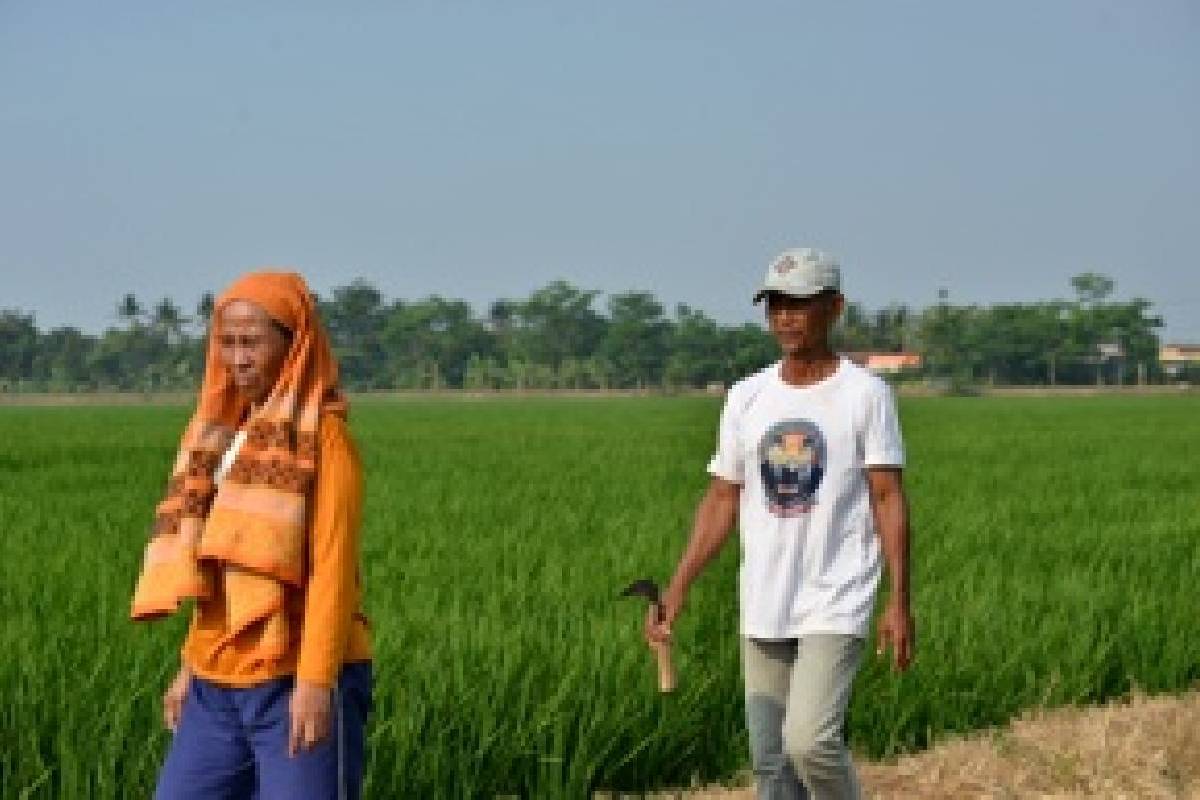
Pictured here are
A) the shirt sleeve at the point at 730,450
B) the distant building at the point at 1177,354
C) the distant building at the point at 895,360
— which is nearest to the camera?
the shirt sleeve at the point at 730,450

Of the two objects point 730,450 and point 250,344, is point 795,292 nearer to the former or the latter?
→ point 730,450

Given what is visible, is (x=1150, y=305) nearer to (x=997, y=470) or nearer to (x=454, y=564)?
(x=997, y=470)

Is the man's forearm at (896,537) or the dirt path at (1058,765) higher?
the man's forearm at (896,537)

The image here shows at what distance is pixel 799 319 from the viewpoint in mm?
3055

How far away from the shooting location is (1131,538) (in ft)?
30.3

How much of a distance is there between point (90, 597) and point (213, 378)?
371 centimetres

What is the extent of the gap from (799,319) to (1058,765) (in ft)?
6.13

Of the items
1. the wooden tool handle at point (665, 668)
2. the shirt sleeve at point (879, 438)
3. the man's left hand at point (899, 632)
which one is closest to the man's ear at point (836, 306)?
the shirt sleeve at point (879, 438)

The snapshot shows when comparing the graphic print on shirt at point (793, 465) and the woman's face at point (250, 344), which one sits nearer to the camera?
the woman's face at point (250, 344)

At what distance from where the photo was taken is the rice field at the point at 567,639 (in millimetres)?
3990

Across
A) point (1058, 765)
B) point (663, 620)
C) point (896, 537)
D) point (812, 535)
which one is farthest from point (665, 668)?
point (1058, 765)

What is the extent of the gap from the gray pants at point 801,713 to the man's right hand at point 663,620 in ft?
0.51

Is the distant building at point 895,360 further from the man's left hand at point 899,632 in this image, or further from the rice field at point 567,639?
the man's left hand at point 899,632

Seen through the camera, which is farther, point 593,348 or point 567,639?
point 593,348
